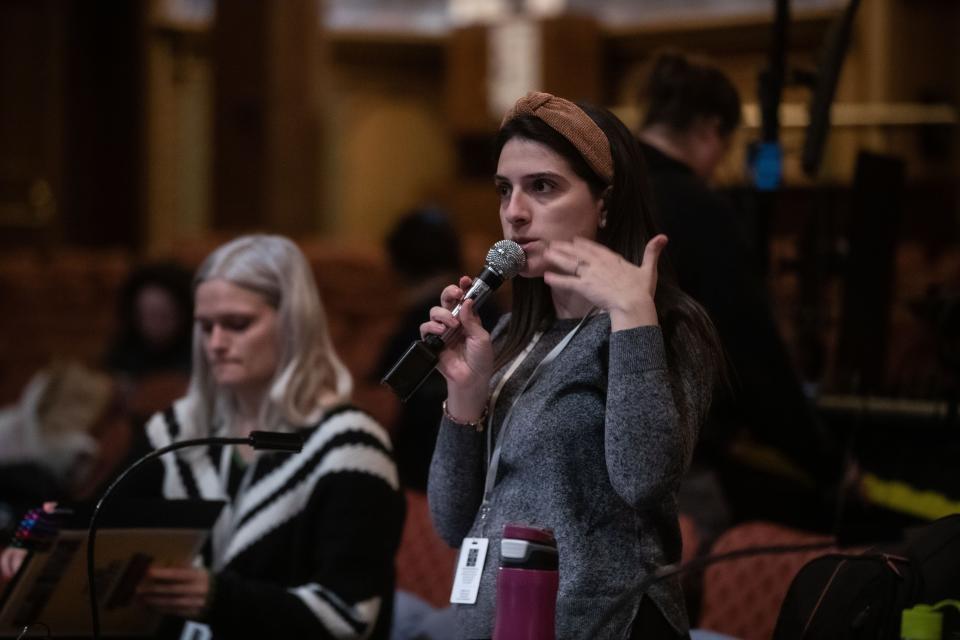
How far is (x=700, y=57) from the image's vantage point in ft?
9.36

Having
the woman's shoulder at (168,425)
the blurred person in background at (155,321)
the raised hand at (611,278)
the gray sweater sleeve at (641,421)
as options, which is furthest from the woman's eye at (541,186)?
the blurred person in background at (155,321)

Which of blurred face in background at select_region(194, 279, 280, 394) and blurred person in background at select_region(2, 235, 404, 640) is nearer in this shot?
blurred person in background at select_region(2, 235, 404, 640)

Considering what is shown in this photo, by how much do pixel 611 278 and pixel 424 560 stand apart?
1554 millimetres

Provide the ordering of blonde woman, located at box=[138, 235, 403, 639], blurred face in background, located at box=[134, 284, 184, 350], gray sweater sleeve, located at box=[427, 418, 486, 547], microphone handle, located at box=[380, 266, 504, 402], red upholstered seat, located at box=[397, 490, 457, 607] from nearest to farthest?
microphone handle, located at box=[380, 266, 504, 402], gray sweater sleeve, located at box=[427, 418, 486, 547], blonde woman, located at box=[138, 235, 403, 639], red upholstered seat, located at box=[397, 490, 457, 607], blurred face in background, located at box=[134, 284, 184, 350]

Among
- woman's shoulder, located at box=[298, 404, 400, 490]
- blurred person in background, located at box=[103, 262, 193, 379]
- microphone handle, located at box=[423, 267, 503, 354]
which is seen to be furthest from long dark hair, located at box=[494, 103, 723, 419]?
blurred person in background, located at box=[103, 262, 193, 379]

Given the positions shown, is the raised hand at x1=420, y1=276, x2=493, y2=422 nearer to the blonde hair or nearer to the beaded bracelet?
the beaded bracelet

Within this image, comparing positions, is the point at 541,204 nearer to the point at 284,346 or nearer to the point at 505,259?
the point at 505,259

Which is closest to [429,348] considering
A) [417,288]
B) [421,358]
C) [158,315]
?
[421,358]

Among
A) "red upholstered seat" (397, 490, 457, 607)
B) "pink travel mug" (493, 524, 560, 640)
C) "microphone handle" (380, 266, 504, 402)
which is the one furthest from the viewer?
"red upholstered seat" (397, 490, 457, 607)

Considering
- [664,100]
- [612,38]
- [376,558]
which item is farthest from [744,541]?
[612,38]

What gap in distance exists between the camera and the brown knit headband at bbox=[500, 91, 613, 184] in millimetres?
1663

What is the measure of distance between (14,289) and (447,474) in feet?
22.4

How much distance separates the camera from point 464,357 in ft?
5.57

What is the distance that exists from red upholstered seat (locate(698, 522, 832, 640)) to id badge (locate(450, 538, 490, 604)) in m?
0.96
